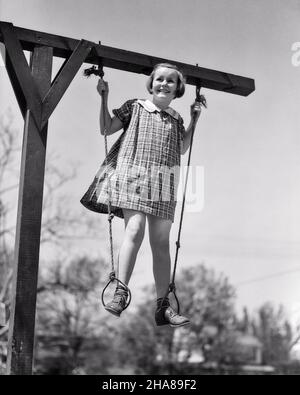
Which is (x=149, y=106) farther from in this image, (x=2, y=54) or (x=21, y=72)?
(x=2, y=54)

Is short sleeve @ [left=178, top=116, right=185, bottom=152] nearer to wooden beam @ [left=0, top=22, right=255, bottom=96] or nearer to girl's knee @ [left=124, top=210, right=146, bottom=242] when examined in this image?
wooden beam @ [left=0, top=22, right=255, bottom=96]

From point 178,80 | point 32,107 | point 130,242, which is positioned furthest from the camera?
point 178,80

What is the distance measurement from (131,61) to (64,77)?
418mm

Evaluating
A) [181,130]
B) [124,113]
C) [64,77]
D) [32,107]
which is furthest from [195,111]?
[32,107]

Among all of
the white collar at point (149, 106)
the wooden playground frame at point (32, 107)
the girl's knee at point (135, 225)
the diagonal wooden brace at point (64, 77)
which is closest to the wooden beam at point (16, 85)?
the wooden playground frame at point (32, 107)

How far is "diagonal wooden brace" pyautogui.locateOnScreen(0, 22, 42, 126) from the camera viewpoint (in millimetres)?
2924

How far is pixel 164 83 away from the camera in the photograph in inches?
127

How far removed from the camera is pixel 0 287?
10031 millimetres

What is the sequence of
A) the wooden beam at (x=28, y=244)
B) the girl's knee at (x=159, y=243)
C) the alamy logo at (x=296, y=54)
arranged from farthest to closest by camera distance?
the alamy logo at (x=296, y=54)
the girl's knee at (x=159, y=243)
the wooden beam at (x=28, y=244)

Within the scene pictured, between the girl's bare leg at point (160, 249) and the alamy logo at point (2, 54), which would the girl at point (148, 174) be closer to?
the girl's bare leg at point (160, 249)

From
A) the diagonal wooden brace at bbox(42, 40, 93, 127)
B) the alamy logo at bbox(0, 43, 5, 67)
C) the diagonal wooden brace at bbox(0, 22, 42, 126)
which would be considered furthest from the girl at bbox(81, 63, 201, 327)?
the alamy logo at bbox(0, 43, 5, 67)

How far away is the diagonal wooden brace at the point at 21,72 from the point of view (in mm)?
2924

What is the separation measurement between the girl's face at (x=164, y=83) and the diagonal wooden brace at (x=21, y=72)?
0.68m
